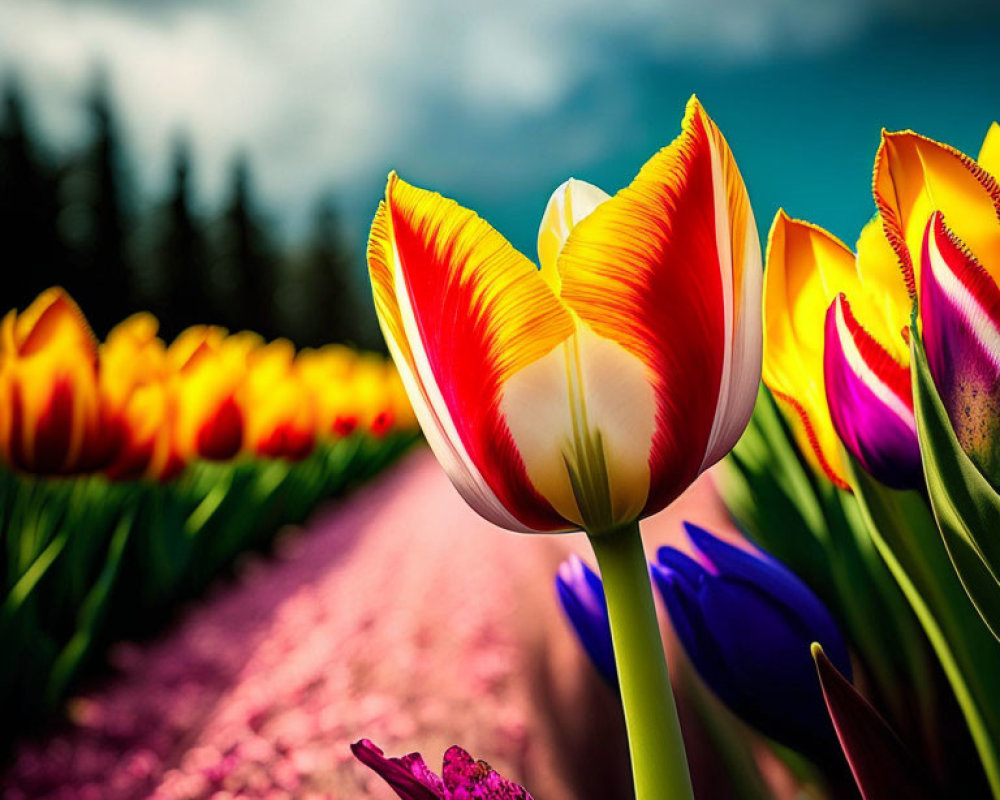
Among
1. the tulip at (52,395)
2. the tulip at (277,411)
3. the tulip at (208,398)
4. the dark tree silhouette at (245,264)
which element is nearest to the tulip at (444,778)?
the tulip at (52,395)

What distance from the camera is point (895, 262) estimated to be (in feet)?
0.77

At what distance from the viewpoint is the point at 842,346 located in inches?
8.8

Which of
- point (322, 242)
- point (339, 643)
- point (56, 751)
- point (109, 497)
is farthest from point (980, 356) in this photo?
point (322, 242)

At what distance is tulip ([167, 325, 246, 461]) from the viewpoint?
1.22 m

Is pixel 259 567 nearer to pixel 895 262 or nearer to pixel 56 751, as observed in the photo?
pixel 56 751

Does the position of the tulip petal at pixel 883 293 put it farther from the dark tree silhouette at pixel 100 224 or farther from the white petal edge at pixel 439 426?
the dark tree silhouette at pixel 100 224

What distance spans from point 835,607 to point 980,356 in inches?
7.4

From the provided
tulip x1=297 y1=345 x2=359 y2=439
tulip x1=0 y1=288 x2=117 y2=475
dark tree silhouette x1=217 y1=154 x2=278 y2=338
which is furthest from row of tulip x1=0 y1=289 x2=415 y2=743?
dark tree silhouette x1=217 y1=154 x2=278 y2=338

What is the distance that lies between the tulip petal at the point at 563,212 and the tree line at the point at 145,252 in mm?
9000

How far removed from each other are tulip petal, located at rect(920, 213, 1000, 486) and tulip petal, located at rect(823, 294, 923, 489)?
0.03 meters

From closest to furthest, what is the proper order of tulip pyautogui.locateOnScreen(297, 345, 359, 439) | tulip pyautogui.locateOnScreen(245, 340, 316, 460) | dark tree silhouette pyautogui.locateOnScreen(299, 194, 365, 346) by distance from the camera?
tulip pyautogui.locateOnScreen(245, 340, 316, 460)
tulip pyautogui.locateOnScreen(297, 345, 359, 439)
dark tree silhouette pyautogui.locateOnScreen(299, 194, 365, 346)

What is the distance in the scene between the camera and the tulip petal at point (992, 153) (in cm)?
22

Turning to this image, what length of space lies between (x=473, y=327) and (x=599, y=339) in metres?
0.03

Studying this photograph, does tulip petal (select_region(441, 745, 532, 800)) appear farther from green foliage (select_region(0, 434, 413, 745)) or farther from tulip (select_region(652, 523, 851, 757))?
green foliage (select_region(0, 434, 413, 745))
